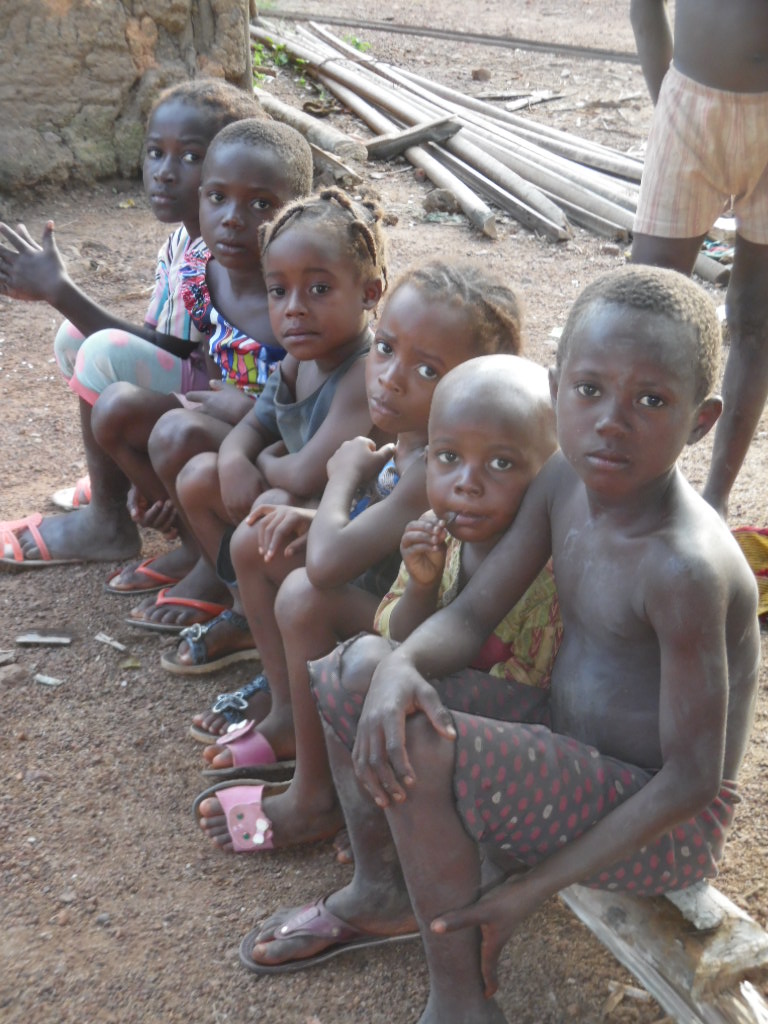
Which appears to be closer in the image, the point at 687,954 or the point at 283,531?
the point at 687,954

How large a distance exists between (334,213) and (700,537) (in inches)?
52.2

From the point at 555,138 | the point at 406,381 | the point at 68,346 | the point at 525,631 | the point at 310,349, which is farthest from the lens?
the point at 555,138

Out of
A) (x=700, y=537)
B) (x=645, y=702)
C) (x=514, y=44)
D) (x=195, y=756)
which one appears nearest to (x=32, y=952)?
(x=195, y=756)

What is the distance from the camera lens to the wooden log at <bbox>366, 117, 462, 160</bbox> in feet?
25.7

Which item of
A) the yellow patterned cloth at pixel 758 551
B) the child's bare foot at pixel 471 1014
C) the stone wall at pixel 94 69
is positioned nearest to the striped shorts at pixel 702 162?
the yellow patterned cloth at pixel 758 551

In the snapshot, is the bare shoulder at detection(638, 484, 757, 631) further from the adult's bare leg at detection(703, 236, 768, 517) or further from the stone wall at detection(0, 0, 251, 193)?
the stone wall at detection(0, 0, 251, 193)

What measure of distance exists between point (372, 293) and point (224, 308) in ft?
2.18

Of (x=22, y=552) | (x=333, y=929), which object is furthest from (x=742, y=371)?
(x=22, y=552)

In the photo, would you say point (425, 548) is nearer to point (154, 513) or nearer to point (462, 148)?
point (154, 513)

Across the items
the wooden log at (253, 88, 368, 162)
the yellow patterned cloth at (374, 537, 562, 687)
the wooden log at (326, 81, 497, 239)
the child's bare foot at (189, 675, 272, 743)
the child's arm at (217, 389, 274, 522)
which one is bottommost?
the child's bare foot at (189, 675, 272, 743)

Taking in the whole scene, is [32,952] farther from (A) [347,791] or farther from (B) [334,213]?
(B) [334,213]

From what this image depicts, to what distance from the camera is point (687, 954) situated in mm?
1801

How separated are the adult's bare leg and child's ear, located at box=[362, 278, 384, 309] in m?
1.20

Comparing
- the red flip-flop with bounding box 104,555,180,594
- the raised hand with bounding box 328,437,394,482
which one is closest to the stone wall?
the red flip-flop with bounding box 104,555,180,594
